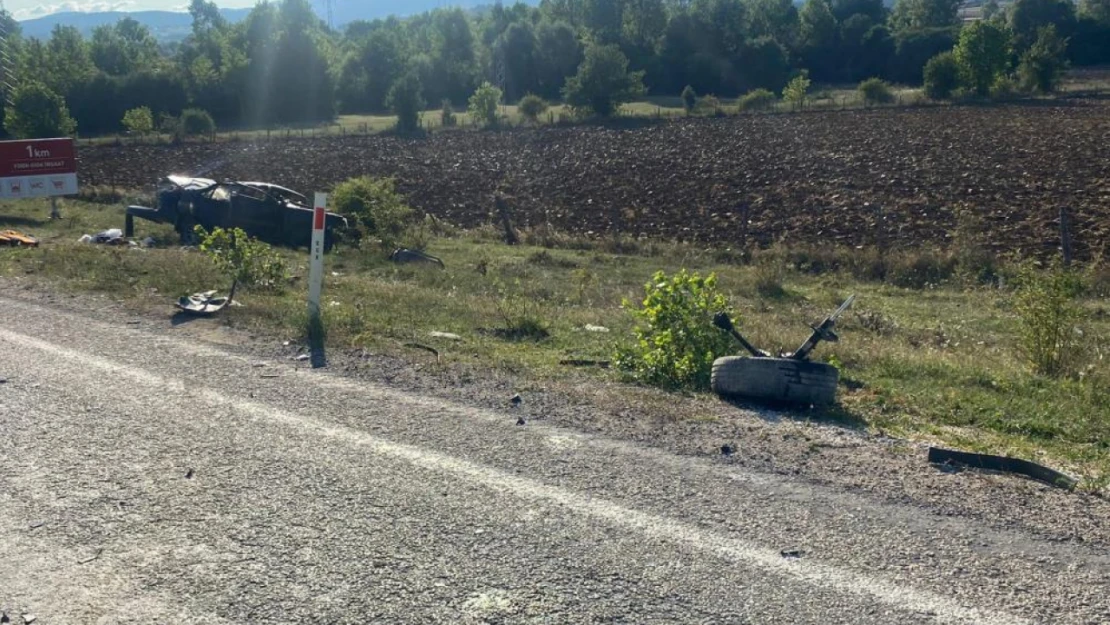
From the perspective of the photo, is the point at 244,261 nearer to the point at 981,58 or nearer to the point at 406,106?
the point at 406,106

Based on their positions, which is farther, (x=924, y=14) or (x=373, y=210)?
(x=924, y=14)

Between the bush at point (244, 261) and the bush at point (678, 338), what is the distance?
5240 millimetres

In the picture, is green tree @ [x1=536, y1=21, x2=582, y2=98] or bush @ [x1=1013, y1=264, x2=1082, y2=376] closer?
bush @ [x1=1013, y1=264, x2=1082, y2=376]

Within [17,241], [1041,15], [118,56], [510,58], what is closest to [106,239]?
[17,241]

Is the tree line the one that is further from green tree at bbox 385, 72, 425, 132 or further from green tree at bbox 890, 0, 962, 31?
green tree at bbox 890, 0, 962, 31

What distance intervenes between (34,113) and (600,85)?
118ft

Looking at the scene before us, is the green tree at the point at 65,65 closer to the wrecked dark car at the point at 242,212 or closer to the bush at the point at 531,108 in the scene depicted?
the bush at the point at 531,108

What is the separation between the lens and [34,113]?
1832 inches

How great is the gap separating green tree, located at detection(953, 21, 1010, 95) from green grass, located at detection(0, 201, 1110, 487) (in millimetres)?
54853

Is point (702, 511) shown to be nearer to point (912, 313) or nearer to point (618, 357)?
point (618, 357)

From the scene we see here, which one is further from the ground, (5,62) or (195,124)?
(5,62)

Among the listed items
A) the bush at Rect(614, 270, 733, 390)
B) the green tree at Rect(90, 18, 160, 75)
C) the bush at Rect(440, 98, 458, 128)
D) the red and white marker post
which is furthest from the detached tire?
the green tree at Rect(90, 18, 160, 75)

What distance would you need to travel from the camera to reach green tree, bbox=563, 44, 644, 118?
70562 mm

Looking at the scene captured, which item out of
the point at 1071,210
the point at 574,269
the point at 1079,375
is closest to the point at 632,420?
the point at 1079,375
